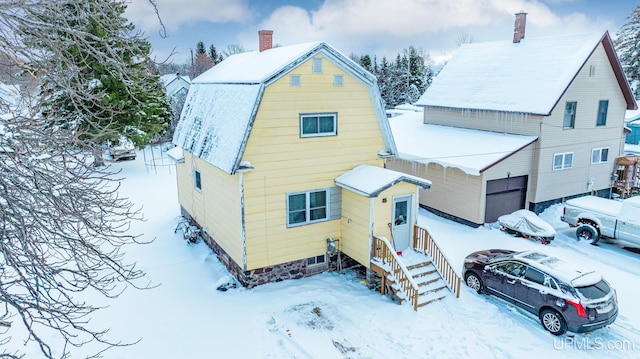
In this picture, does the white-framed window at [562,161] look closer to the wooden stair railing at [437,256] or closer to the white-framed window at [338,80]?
the wooden stair railing at [437,256]

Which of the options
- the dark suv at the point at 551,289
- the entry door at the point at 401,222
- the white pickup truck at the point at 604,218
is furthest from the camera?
the white pickup truck at the point at 604,218

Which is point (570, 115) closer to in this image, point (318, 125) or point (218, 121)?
point (318, 125)

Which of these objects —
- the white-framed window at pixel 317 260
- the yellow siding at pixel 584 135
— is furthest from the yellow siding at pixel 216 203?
the yellow siding at pixel 584 135

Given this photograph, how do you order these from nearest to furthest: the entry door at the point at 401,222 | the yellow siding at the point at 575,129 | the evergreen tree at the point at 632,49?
the entry door at the point at 401,222
the yellow siding at the point at 575,129
the evergreen tree at the point at 632,49

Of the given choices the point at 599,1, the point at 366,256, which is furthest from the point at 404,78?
the point at 366,256

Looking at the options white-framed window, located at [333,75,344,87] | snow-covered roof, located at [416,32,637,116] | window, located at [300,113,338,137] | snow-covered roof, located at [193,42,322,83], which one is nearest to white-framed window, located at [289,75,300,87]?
snow-covered roof, located at [193,42,322,83]

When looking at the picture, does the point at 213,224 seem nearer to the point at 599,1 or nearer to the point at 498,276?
the point at 498,276

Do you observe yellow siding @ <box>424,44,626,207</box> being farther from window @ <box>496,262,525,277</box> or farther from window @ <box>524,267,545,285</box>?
window @ <box>524,267,545,285</box>
